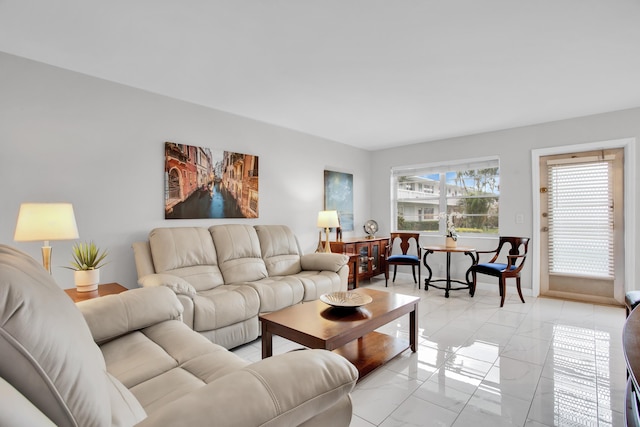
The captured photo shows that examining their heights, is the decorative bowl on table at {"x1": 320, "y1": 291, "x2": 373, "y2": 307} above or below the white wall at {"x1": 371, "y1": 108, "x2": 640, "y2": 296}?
below

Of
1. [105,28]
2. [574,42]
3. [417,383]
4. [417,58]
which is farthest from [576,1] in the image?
[105,28]

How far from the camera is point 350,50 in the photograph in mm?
2395

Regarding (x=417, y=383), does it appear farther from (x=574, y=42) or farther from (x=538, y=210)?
(x=538, y=210)

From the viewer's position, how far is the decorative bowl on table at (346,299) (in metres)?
2.29

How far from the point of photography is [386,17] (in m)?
2.00

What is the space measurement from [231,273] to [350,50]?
2.26 metres

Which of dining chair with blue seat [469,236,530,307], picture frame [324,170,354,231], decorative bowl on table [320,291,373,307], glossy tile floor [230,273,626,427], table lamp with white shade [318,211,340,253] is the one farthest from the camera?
picture frame [324,170,354,231]

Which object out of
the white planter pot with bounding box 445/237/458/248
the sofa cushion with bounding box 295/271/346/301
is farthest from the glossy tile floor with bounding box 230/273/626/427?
the white planter pot with bounding box 445/237/458/248

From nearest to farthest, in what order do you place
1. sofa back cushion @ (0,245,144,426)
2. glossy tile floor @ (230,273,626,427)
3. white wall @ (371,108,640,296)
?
sofa back cushion @ (0,245,144,426)
glossy tile floor @ (230,273,626,427)
white wall @ (371,108,640,296)

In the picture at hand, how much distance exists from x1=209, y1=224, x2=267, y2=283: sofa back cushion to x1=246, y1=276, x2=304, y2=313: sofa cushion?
0.16 metres

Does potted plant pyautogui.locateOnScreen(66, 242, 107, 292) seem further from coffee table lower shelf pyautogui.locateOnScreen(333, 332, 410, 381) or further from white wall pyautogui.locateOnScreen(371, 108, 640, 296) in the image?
white wall pyautogui.locateOnScreen(371, 108, 640, 296)

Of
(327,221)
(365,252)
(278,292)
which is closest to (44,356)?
(278,292)

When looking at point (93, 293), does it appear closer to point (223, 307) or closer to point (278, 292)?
point (223, 307)

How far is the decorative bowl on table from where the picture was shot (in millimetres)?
2289
